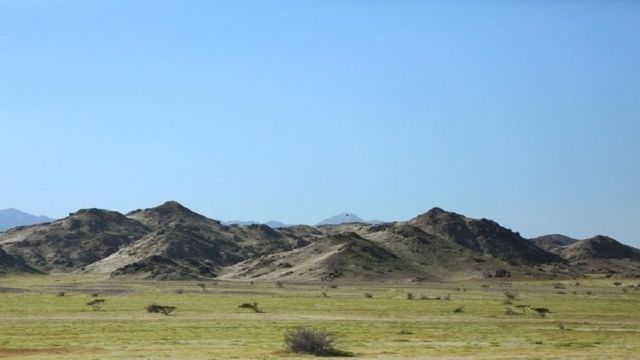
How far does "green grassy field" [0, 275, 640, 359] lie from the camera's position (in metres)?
41.0

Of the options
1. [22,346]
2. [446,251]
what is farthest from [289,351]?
[446,251]

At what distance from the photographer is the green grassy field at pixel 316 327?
4100 cm

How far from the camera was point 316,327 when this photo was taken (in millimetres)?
57875

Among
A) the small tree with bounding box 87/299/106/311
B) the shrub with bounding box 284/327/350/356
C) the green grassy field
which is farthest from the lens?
the small tree with bounding box 87/299/106/311

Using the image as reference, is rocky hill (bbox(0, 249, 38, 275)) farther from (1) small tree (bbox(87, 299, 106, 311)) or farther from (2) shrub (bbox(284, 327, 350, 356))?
(2) shrub (bbox(284, 327, 350, 356))

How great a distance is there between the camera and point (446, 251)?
196 metres

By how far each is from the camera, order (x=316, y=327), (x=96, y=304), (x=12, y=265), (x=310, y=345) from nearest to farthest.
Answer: (x=310, y=345) → (x=316, y=327) → (x=96, y=304) → (x=12, y=265)

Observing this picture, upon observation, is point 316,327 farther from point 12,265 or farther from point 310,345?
point 12,265

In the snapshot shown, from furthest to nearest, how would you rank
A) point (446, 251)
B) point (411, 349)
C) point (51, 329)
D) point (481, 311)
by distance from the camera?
point (446, 251) < point (481, 311) < point (51, 329) < point (411, 349)

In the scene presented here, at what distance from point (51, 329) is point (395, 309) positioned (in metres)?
36.1

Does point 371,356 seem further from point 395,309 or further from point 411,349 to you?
point 395,309

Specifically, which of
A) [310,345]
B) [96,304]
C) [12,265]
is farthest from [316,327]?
[12,265]

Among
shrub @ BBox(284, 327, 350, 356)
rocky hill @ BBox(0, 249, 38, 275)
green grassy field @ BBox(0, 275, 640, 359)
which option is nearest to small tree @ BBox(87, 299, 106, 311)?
green grassy field @ BBox(0, 275, 640, 359)

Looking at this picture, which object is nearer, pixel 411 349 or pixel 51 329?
pixel 411 349
